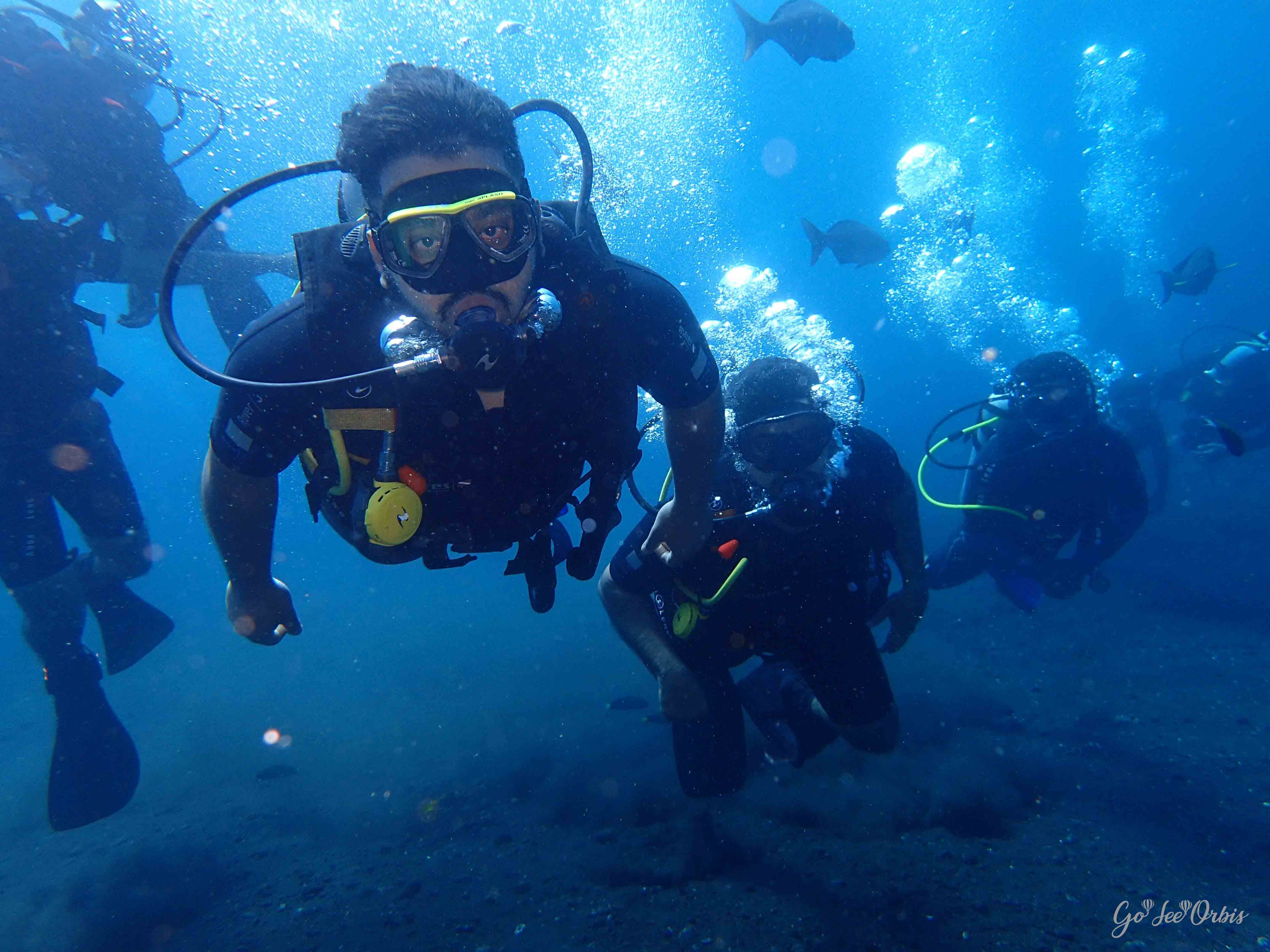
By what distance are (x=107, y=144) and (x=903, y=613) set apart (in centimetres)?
994

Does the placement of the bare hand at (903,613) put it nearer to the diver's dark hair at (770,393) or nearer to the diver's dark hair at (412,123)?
the diver's dark hair at (770,393)

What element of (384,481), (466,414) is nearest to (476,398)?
(466,414)

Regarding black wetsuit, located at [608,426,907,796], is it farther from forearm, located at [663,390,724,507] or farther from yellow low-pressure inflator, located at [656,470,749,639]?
forearm, located at [663,390,724,507]

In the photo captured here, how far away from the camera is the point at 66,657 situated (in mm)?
5328

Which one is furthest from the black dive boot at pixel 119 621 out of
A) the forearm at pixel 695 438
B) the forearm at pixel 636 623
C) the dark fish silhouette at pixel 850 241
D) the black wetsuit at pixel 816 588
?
the dark fish silhouette at pixel 850 241

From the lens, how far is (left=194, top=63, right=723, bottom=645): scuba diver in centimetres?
204

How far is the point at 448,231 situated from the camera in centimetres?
204

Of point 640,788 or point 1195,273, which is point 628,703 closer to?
point 640,788

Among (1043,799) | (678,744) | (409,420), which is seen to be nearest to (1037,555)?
(1043,799)

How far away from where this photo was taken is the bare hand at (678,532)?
10.1 ft

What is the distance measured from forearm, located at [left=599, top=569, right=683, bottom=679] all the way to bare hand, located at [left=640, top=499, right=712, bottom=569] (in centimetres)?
67

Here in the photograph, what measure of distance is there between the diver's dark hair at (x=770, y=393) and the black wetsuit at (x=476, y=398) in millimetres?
1556

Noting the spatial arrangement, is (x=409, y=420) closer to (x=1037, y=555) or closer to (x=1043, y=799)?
(x=1043, y=799)

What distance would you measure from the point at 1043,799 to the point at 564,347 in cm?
607
